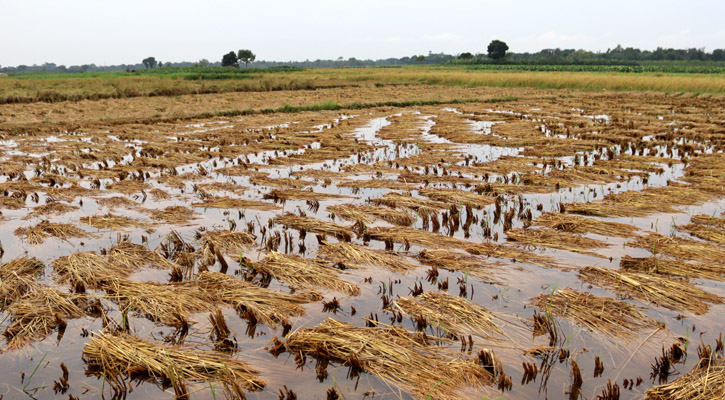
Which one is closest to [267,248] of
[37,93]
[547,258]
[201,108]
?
[547,258]

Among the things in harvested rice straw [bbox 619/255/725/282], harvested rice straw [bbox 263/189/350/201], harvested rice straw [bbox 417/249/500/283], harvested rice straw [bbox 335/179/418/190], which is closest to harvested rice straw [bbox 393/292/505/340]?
harvested rice straw [bbox 417/249/500/283]

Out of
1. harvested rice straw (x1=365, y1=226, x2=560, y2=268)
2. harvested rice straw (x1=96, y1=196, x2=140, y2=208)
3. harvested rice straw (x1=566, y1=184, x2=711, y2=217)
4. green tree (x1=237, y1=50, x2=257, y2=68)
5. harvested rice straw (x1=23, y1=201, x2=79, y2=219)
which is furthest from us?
green tree (x1=237, y1=50, x2=257, y2=68)

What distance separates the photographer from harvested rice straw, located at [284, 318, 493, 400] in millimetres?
3750

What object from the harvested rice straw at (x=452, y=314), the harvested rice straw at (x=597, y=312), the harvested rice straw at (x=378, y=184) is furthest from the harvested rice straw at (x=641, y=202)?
the harvested rice straw at (x=452, y=314)

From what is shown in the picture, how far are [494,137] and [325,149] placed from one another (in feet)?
20.1

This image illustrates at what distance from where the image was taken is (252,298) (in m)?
5.11

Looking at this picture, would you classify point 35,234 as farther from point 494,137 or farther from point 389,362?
point 494,137

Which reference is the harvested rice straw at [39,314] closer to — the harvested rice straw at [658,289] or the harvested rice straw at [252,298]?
the harvested rice straw at [252,298]

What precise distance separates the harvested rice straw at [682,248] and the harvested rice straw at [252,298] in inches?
180

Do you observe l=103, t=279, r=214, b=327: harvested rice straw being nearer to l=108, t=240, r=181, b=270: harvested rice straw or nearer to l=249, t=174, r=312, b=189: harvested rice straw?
l=108, t=240, r=181, b=270: harvested rice straw

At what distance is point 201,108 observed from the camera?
2623cm

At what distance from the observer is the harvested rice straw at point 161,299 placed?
15.8 ft

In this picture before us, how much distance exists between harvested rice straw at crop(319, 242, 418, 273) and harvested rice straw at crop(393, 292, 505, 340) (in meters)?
1.03

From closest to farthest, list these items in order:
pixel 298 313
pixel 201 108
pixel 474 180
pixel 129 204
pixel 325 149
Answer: pixel 298 313, pixel 129 204, pixel 474 180, pixel 325 149, pixel 201 108
